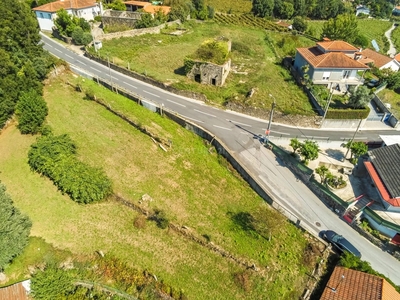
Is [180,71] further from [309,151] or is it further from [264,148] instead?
[309,151]

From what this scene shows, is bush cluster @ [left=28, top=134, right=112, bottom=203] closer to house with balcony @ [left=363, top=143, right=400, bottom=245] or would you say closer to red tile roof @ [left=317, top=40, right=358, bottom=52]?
house with balcony @ [left=363, top=143, right=400, bottom=245]

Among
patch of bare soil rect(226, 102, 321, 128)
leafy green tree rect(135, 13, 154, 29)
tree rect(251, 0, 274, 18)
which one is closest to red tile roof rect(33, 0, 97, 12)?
leafy green tree rect(135, 13, 154, 29)

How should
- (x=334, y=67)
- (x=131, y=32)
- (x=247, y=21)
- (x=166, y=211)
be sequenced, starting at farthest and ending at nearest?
(x=247, y=21), (x=131, y=32), (x=334, y=67), (x=166, y=211)

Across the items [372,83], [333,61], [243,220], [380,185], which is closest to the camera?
[243,220]

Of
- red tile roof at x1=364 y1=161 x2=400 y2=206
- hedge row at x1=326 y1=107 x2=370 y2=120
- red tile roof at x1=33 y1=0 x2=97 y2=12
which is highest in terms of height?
red tile roof at x1=33 y1=0 x2=97 y2=12

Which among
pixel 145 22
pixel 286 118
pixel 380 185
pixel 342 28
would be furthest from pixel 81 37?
pixel 380 185

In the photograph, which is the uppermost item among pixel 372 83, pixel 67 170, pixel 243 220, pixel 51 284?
pixel 67 170

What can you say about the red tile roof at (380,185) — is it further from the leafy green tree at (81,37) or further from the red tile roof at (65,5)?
the red tile roof at (65,5)

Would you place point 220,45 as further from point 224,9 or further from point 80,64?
point 224,9
